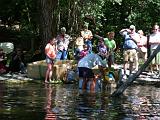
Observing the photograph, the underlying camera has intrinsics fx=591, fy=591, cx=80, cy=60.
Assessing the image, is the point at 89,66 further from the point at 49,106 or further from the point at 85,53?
the point at 85,53

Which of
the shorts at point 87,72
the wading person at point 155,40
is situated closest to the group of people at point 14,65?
the wading person at point 155,40

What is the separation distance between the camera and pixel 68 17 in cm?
2945

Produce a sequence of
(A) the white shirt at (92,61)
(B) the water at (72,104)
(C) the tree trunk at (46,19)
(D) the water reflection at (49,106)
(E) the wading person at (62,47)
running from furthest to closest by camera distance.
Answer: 1. (C) the tree trunk at (46,19)
2. (E) the wading person at (62,47)
3. (A) the white shirt at (92,61)
4. (B) the water at (72,104)
5. (D) the water reflection at (49,106)

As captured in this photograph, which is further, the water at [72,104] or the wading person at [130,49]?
the wading person at [130,49]

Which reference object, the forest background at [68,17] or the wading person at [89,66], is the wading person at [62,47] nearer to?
the forest background at [68,17]

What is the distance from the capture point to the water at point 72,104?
12.5 meters

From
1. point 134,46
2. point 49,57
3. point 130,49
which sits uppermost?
point 134,46

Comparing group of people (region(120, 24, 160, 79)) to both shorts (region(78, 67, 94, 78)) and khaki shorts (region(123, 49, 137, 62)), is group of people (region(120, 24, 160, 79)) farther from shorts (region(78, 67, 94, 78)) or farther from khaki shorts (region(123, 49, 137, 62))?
shorts (region(78, 67, 94, 78))

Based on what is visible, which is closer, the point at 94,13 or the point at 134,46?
the point at 134,46

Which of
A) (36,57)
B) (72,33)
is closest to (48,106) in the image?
(36,57)

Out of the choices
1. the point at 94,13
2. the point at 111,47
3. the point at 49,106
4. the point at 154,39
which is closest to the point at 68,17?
the point at 94,13

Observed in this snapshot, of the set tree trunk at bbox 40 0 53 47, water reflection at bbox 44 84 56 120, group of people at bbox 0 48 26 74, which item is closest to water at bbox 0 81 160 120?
water reflection at bbox 44 84 56 120

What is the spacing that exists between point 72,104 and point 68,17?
15186 millimetres

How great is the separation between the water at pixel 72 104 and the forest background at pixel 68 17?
22.6ft
